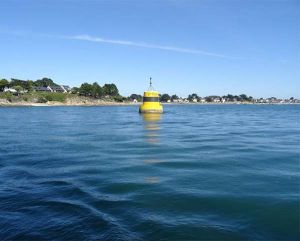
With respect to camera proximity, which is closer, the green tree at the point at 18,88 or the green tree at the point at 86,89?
the green tree at the point at 18,88

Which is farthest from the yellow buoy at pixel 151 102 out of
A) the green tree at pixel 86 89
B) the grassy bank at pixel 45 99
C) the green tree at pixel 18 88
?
the green tree at pixel 86 89

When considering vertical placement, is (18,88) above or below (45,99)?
above

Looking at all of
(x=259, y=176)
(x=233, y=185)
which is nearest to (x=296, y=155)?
(x=259, y=176)

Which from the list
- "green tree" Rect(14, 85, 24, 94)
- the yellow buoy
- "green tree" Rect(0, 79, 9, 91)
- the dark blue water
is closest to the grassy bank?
"green tree" Rect(14, 85, 24, 94)

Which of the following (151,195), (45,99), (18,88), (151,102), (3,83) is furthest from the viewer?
(18,88)

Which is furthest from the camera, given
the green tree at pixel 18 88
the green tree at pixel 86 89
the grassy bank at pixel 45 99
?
the green tree at pixel 86 89

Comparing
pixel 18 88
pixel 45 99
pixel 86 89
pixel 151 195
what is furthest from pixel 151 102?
pixel 86 89

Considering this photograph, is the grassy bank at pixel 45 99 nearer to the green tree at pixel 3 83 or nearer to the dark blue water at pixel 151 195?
the green tree at pixel 3 83

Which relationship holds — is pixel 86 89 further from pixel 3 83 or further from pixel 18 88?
pixel 3 83

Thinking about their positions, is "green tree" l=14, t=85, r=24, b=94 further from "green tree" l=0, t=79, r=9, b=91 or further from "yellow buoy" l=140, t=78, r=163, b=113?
"yellow buoy" l=140, t=78, r=163, b=113

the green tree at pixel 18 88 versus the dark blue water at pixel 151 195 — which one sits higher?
the green tree at pixel 18 88

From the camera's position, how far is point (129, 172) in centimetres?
1516

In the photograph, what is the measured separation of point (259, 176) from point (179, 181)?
3130mm

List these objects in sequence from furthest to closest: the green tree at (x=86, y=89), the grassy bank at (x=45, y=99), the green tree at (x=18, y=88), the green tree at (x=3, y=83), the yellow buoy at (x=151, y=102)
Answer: the green tree at (x=86, y=89) < the green tree at (x=18, y=88) < the green tree at (x=3, y=83) < the grassy bank at (x=45, y=99) < the yellow buoy at (x=151, y=102)
